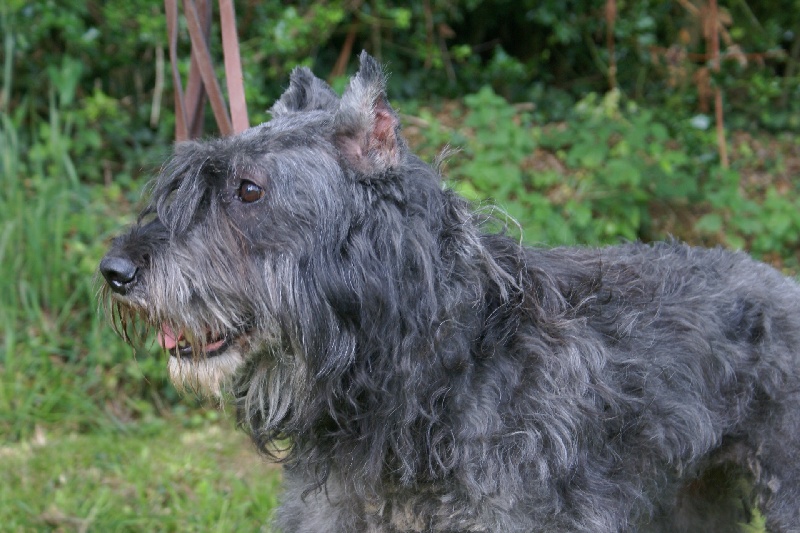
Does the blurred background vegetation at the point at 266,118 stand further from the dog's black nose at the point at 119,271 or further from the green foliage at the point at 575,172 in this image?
the dog's black nose at the point at 119,271

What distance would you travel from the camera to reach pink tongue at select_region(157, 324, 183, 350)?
103 inches

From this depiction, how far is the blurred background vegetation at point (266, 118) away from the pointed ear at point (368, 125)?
1.36 meters

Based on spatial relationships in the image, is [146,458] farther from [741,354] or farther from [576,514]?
[741,354]

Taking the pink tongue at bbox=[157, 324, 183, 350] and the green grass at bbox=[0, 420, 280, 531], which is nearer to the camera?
the pink tongue at bbox=[157, 324, 183, 350]

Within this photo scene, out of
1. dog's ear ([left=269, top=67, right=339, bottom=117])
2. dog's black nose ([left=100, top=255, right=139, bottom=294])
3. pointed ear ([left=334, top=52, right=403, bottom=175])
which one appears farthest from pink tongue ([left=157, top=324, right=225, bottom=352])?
dog's ear ([left=269, top=67, right=339, bottom=117])

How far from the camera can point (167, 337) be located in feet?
8.81

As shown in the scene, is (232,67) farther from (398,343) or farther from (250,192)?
(398,343)

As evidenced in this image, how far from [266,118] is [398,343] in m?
4.61

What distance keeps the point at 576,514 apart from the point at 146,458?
110 inches

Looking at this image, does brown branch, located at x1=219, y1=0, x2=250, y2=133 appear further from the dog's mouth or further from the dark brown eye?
the dog's mouth

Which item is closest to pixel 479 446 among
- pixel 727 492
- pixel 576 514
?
pixel 576 514

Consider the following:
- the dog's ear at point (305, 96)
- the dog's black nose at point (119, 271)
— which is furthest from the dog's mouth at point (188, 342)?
the dog's ear at point (305, 96)

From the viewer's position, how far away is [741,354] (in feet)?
10.1

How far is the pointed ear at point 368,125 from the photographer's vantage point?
8.66 feet
